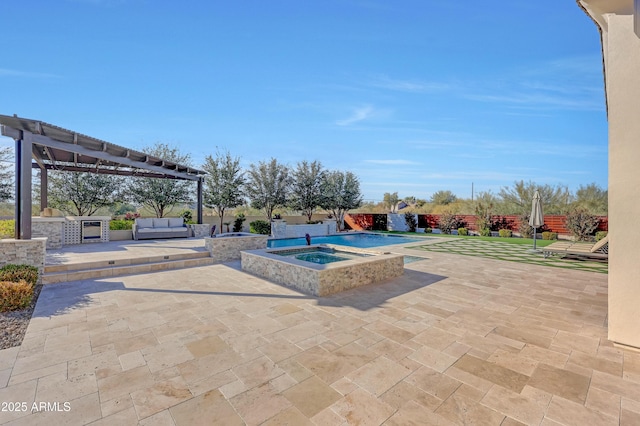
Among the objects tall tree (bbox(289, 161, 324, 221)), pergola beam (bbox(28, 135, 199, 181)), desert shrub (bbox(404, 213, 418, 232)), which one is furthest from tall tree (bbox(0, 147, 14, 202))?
desert shrub (bbox(404, 213, 418, 232))

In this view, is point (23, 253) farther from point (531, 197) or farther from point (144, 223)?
point (531, 197)

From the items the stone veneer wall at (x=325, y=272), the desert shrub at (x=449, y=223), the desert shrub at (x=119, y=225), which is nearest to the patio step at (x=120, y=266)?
the stone veneer wall at (x=325, y=272)

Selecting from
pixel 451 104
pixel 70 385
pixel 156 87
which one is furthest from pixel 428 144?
pixel 70 385

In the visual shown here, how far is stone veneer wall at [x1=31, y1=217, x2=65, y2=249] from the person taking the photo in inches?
352

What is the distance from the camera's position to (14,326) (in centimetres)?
375

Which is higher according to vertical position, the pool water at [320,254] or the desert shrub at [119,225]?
the desert shrub at [119,225]

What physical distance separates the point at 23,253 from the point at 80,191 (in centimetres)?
1008

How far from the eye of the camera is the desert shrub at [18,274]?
192 inches

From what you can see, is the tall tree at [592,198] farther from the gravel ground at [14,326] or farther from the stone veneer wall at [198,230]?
the gravel ground at [14,326]

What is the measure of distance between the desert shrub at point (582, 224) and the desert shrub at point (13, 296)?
19.1 m

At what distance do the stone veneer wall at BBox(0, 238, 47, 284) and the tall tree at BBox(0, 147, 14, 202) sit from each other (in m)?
11.3

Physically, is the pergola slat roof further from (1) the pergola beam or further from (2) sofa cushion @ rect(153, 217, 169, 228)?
(2) sofa cushion @ rect(153, 217, 169, 228)

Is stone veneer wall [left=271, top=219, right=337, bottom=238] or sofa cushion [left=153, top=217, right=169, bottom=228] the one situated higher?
sofa cushion [left=153, top=217, right=169, bottom=228]

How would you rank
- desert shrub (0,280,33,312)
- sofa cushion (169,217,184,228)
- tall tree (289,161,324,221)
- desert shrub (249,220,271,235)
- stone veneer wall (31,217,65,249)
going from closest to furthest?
1. desert shrub (0,280,33,312)
2. stone veneer wall (31,217,65,249)
3. sofa cushion (169,217,184,228)
4. desert shrub (249,220,271,235)
5. tall tree (289,161,324,221)
